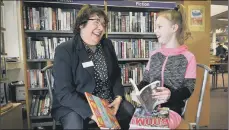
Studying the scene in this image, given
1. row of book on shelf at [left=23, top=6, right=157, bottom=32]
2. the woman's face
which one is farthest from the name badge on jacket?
row of book on shelf at [left=23, top=6, right=157, bottom=32]

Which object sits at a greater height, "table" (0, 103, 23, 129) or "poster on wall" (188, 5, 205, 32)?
"poster on wall" (188, 5, 205, 32)

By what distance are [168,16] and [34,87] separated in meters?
1.80

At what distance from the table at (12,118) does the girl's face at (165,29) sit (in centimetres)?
134

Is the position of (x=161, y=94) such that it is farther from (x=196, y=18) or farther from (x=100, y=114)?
(x=196, y=18)

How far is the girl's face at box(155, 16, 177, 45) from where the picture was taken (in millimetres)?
1244

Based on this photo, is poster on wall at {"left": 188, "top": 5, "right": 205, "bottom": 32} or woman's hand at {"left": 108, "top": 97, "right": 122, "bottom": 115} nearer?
woman's hand at {"left": 108, "top": 97, "right": 122, "bottom": 115}

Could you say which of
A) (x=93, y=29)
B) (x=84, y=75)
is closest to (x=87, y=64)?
(x=84, y=75)

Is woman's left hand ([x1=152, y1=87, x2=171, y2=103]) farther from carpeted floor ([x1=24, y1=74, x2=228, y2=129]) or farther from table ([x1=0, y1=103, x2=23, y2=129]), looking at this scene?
carpeted floor ([x1=24, y1=74, x2=228, y2=129])

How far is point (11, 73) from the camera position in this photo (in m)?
3.62

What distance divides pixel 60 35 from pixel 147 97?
184cm

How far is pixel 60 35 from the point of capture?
8.48 feet

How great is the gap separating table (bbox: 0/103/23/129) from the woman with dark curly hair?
0.57 meters

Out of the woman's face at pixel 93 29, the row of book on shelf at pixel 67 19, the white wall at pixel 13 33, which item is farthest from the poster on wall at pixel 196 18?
the white wall at pixel 13 33

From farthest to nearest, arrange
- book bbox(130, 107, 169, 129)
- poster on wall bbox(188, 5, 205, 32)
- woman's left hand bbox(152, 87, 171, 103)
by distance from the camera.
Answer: poster on wall bbox(188, 5, 205, 32), woman's left hand bbox(152, 87, 171, 103), book bbox(130, 107, 169, 129)
